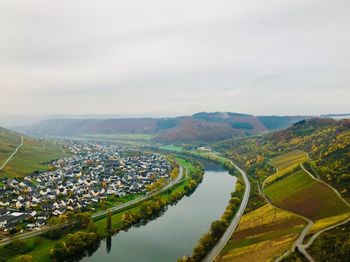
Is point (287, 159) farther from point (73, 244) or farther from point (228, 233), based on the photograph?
point (73, 244)

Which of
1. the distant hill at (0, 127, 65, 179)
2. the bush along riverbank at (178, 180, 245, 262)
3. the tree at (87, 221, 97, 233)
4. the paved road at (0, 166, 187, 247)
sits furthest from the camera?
the distant hill at (0, 127, 65, 179)

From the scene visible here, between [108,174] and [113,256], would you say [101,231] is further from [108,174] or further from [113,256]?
[108,174]

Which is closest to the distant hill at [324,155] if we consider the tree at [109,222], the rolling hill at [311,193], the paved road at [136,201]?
the rolling hill at [311,193]

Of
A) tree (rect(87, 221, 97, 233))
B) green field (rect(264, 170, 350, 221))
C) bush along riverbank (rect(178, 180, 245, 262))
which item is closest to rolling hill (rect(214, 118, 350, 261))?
green field (rect(264, 170, 350, 221))

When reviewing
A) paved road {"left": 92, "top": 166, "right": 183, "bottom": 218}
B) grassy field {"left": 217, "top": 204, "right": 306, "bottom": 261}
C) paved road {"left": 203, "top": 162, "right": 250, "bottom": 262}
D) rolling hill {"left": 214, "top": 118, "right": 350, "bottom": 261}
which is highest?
rolling hill {"left": 214, "top": 118, "right": 350, "bottom": 261}

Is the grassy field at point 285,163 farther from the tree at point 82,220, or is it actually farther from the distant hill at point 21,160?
Answer: the distant hill at point 21,160

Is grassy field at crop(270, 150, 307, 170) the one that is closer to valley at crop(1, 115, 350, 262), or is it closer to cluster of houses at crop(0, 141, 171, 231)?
valley at crop(1, 115, 350, 262)
